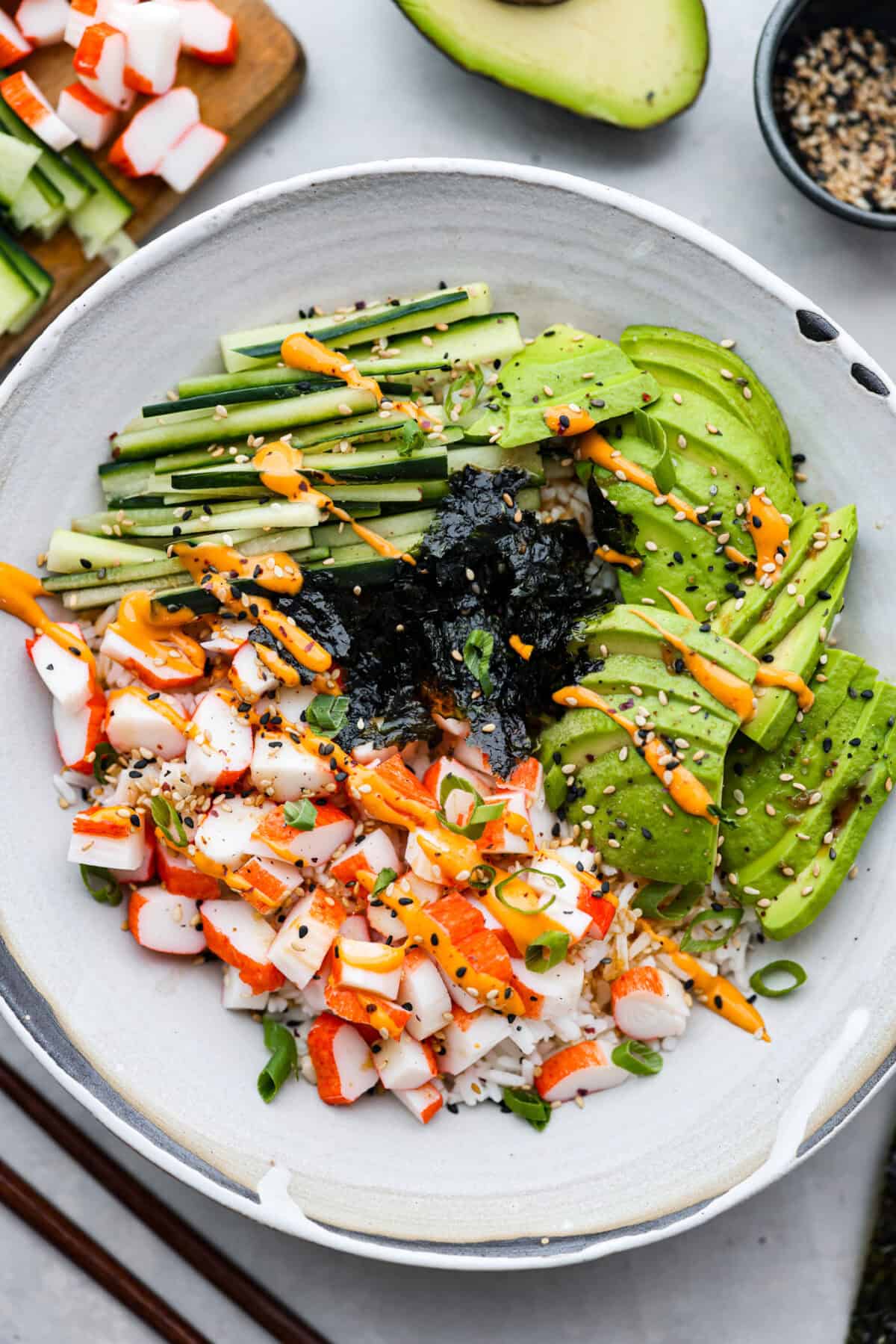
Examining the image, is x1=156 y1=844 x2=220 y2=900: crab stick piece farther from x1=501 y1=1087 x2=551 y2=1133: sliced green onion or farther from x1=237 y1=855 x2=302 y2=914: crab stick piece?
x1=501 y1=1087 x2=551 y2=1133: sliced green onion

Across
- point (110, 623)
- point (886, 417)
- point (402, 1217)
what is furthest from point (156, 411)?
point (402, 1217)

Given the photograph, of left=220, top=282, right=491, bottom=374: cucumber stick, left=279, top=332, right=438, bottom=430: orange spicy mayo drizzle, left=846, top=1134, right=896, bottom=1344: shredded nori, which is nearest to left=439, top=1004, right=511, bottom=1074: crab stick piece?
left=846, top=1134, right=896, bottom=1344: shredded nori

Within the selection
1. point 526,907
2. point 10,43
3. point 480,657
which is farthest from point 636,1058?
point 10,43

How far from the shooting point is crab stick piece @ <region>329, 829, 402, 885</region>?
262 centimetres

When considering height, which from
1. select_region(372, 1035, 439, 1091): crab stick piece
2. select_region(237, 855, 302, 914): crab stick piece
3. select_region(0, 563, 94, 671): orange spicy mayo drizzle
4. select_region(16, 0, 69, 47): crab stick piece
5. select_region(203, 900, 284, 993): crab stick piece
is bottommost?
select_region(372, 1035, 439, 1091): crab stick piece

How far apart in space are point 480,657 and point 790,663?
0.77m

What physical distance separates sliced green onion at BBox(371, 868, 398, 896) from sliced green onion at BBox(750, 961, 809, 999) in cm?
104

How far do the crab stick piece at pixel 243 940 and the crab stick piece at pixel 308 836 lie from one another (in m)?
0.22

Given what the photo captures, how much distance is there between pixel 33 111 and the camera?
9.93 feet

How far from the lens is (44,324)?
3.15 metres

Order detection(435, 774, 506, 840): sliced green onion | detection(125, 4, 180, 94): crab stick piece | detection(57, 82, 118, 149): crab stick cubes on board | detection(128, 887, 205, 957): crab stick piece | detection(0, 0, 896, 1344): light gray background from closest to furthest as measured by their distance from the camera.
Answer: detection(435, 774, 506, 840): sliced green onion < detection(128, 887, 205, 957): crab stick piece < detection(125, 4, 180, 94): crab stick piece < detection(57, 82, 118, 149): crab stick cubes on board < detection(0, 0, 896, 1344): light gray background

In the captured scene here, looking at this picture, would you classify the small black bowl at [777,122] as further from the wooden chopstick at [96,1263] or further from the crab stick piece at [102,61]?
the wooden chopstick at [96,1263]

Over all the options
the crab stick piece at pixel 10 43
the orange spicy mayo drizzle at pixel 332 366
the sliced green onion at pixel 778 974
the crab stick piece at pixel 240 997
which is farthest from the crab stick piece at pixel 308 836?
the crab stick piece at pixel 10 43

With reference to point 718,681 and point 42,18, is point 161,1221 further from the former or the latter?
point 42,18
